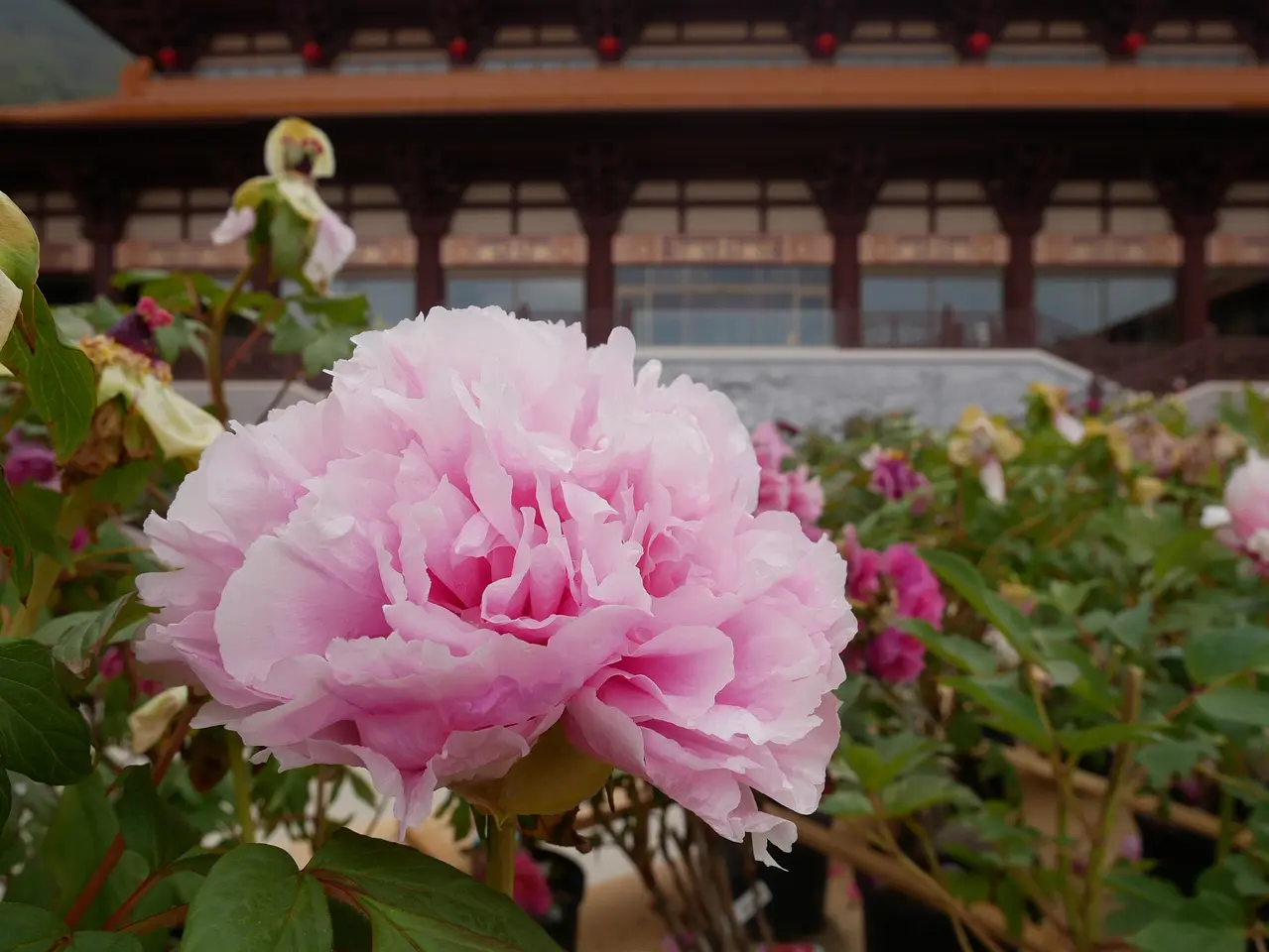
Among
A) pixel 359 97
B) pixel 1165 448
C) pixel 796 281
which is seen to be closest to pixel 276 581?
pixel 1165 448

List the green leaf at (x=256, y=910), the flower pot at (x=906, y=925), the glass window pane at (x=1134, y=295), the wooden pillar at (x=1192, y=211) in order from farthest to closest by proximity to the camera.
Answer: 1. the glass window pane at (x=1134, y=295)
2. the wooden pillar at (x=1192, y=211)
3. the flower pot at (x=906, y=925)
4. the green leaf at (x=256, y=910)

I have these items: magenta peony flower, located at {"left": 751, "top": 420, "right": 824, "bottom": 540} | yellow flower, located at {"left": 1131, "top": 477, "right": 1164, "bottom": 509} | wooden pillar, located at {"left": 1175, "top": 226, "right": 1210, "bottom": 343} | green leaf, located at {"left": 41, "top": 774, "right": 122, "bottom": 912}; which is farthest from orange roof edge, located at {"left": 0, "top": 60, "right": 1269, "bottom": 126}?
green leaf, located at {"left": 41, "top": 774, "right": 122, "bottom": 912}

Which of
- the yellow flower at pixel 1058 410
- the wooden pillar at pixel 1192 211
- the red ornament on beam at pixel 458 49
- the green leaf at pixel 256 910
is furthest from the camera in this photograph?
the red ornament on beam at pixel 458 49

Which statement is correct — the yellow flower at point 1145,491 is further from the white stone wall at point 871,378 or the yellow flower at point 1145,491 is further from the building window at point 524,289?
the building window at point 524,289

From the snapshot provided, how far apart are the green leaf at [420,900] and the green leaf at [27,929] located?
61 millimetres

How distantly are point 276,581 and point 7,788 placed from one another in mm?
91

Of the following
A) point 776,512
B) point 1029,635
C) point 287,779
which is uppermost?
point 776,512

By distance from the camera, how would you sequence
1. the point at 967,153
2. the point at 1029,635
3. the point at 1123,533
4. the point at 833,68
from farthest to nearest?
the point at 833,68
the point at 967,153
the point at 1123,533
the point at 1029,635

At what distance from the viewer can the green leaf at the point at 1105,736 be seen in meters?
0.36

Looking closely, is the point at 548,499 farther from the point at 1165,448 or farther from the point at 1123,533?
the point at 1165,448

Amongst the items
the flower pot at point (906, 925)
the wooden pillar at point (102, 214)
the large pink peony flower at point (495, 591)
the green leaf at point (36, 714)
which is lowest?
the flower pot at point (906, 925)

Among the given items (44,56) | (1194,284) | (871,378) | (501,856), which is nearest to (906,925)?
(501,856)

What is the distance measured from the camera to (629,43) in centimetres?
619

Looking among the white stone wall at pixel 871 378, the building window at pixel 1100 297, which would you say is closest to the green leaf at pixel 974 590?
the white stone wall at pixel 871 378
